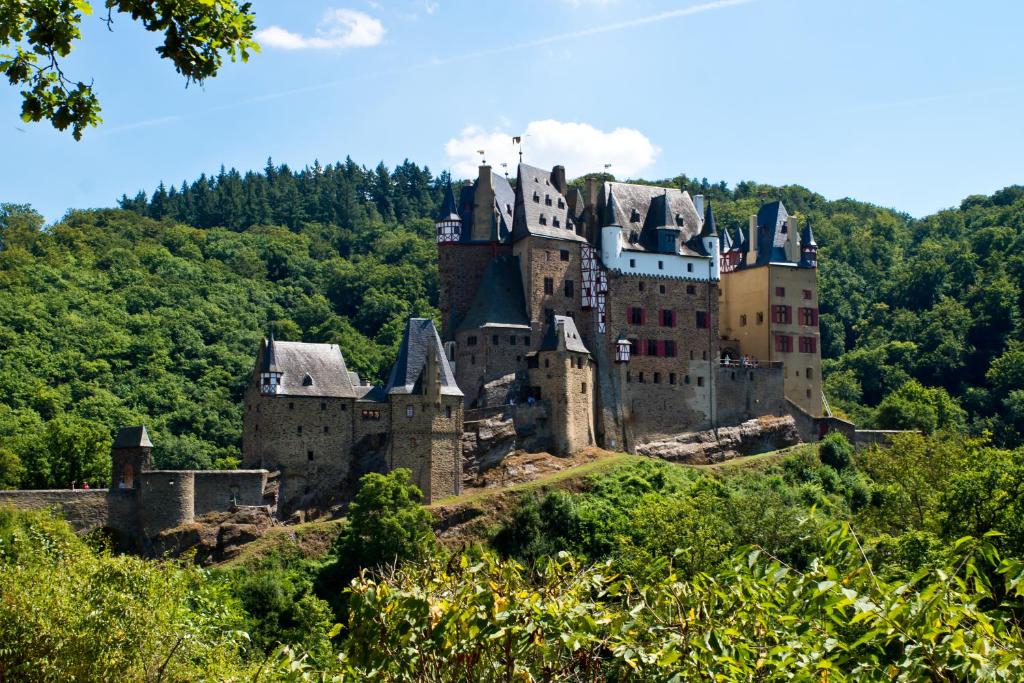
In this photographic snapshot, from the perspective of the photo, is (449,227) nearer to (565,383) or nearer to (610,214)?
(610,214)

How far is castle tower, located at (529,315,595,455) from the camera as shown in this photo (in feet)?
205

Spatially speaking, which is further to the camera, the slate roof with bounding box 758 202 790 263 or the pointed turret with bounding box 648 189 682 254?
the slate roof with bounding box 758 202 790 263

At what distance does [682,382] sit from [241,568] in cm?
2283

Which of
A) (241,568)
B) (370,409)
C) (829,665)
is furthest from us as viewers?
(370,409)

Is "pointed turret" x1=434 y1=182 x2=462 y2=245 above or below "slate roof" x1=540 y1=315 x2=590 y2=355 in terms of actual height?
above

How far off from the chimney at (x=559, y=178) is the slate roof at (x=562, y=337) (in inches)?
306

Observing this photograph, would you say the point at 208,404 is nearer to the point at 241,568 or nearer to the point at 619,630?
the point at 241,568

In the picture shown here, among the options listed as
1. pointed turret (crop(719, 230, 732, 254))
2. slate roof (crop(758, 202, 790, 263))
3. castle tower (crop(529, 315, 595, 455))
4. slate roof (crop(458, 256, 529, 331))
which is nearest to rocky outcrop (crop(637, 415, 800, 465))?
castle tower (crop(529, 315, 595, 455))

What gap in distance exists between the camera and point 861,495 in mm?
64188

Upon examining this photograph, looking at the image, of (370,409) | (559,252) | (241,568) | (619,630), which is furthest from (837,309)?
(619,630)

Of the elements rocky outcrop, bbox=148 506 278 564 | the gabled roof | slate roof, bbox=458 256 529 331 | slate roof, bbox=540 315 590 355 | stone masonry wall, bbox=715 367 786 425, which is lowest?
rocky outcrop, bbox=148 506 278 564

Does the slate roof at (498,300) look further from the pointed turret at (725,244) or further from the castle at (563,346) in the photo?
the pointed turret at (725,244)

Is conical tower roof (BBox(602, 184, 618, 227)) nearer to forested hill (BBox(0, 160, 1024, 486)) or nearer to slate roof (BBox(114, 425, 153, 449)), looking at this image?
forested hill (BBox(0, 160, 1024, 486))

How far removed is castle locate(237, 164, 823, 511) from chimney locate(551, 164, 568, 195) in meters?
0.09
